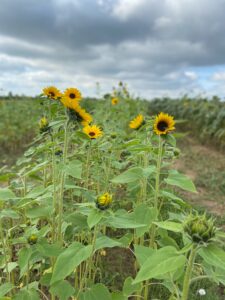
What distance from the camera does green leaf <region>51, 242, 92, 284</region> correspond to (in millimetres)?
1116

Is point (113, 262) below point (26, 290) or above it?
below

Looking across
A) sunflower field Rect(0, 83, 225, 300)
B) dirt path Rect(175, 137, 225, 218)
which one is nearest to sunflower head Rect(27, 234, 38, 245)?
sunflower field Rect(0, 83, 225, 300)

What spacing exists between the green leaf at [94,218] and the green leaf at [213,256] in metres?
0.31

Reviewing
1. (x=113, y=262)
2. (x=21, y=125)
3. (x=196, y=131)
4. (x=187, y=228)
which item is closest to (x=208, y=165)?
(x=196, y=131)

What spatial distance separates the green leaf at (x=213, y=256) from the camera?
36.1 inches

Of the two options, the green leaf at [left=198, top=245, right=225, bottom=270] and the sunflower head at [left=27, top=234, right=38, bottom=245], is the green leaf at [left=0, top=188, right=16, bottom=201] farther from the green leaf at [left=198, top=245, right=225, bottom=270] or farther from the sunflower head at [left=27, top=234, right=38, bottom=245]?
the green leaf at [left=198, top=245, right=225, bottom=270]

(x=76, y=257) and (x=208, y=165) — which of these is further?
(x=208, y=165)

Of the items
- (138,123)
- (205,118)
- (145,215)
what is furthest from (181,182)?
(205,118)

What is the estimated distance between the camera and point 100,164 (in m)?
2.49

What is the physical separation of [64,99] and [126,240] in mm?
574

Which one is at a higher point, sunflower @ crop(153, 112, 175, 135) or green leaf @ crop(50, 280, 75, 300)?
sunflower @ crop(153, 112, 175, 135)

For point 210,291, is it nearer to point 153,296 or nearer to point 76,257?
point 153,296

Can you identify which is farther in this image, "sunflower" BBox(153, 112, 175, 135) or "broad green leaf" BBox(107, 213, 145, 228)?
"sunflower" BBox(153, 112, 175, 135)

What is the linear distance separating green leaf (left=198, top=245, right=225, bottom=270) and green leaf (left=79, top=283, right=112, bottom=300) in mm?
456
